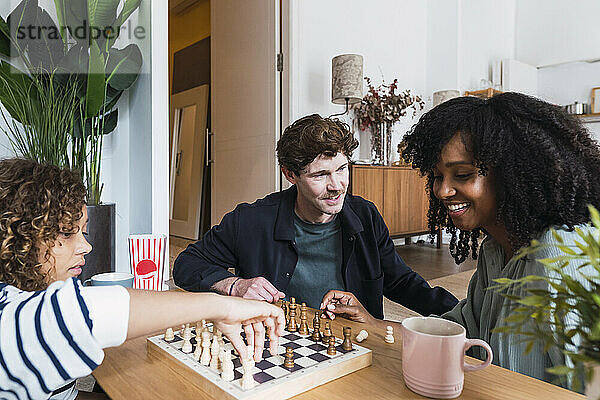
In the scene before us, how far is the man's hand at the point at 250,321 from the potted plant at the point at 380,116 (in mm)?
3914

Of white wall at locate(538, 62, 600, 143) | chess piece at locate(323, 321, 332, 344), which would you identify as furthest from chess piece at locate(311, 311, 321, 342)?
white wall at locate(538, 62, 600, 143)

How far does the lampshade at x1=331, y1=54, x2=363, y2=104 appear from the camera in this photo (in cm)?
397

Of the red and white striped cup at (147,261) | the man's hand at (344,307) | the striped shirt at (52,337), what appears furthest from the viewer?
the red and white striped cup at (147,261)

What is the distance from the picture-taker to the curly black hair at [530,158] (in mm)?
905

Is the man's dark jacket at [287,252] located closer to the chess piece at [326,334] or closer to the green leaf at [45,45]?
the chess piece at [326,334]

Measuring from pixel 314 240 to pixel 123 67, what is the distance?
5.88ft

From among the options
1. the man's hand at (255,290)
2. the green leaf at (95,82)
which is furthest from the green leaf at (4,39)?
the man's hand at (255,290)

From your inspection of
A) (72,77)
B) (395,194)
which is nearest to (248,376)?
(72,77)

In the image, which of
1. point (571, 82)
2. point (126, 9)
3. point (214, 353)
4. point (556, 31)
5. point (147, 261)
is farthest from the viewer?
point (556, 31)

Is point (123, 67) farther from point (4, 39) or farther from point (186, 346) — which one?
point (186, 346)

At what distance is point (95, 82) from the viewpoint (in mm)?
2445

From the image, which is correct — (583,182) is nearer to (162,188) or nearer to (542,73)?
(162,188)

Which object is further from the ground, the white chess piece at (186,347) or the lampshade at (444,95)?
the lampshade at (444,95)

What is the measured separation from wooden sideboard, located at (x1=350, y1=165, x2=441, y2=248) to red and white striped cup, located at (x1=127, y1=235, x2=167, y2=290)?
98.8 inches
